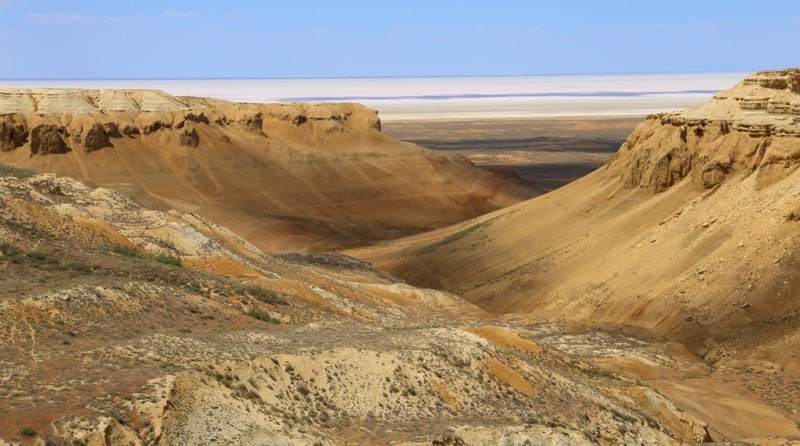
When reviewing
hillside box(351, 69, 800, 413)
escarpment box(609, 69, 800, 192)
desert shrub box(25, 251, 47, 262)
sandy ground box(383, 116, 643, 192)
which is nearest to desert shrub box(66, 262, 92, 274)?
desert shrub box(25, 251, 47, 262)

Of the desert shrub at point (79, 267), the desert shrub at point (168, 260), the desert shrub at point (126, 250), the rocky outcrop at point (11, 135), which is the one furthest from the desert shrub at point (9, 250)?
the rocky outcrop at point (11, 135)

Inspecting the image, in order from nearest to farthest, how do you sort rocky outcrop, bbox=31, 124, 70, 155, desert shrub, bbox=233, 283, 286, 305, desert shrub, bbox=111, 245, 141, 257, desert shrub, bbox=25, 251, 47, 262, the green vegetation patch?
1. desert shrub, bbox=25, 251, 47, 262
2. desert shrub, bbox=233, 283, 286, 305
3. desert shrub, bbox=111, 245, 141, 257
4. the green vegetation patch
5. rocky outcrop, bbox=31, 124, 70, 155

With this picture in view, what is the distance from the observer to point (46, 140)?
210 ft

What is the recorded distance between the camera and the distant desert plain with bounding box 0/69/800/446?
578 inches

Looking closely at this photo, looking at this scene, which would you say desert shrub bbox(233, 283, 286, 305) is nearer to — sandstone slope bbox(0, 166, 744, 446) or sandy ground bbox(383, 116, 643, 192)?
sandstone slope bbox(0, 166, 744, 446)

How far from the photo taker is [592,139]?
141500 mm

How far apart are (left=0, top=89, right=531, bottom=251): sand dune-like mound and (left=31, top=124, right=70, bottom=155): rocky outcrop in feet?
0.20

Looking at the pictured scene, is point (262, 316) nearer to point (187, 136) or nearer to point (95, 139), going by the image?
point (95, 139)

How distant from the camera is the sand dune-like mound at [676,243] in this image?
29.0 metres

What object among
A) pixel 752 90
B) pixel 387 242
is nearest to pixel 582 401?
pixel 752 90

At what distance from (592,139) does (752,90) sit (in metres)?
104

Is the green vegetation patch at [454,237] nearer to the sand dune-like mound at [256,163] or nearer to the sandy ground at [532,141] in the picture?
the sand dune-like mound at [256,163]

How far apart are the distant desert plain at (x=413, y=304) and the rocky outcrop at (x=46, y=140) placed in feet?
0.39

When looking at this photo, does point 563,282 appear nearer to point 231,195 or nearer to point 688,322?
point 688,322
